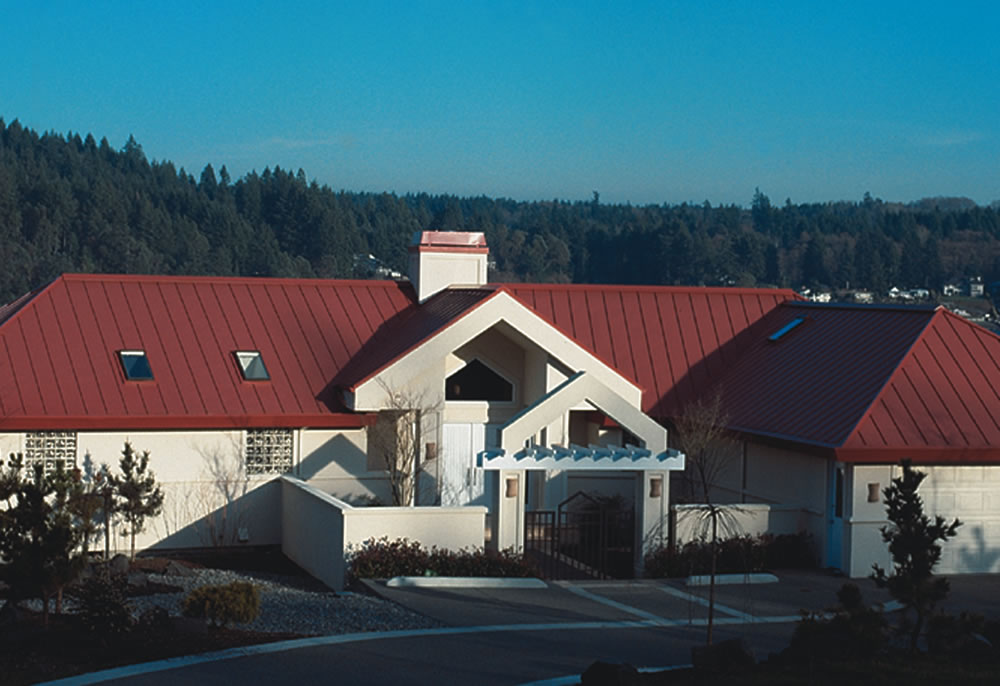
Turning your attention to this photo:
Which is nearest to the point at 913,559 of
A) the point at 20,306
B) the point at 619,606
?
the point at 619,606

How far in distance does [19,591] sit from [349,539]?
5.91 metres

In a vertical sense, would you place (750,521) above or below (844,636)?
above

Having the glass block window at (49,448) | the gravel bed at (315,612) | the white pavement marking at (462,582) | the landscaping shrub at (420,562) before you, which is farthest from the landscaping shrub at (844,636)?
the glass block window at (49,448)

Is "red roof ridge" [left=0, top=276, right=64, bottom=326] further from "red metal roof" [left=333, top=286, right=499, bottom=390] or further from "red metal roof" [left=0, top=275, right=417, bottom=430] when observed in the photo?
"red metal roof" [left=333, top=286, right=499, bottom=390]

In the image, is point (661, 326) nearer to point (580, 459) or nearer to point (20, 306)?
point (580, 459)

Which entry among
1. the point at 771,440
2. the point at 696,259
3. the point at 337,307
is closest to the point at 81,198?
the point at 696,259

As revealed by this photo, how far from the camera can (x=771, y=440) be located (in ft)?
72.9

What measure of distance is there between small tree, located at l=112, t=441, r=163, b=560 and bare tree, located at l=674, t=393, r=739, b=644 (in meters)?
8.74

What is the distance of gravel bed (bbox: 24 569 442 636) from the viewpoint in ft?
49.8

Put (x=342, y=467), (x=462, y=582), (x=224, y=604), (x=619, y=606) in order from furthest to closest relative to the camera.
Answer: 1. (x=342, y=467)
2. (x=462, y=582)
3. (x=619, y=606)
4. (x=224, y=604)

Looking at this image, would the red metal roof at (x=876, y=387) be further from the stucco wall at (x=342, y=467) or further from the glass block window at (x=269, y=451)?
the glass block window at (x=269, y=451)

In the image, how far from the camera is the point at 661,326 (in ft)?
89.5

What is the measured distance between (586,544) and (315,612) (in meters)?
6.33

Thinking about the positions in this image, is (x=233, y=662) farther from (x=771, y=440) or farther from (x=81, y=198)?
(x=81, y=198)
